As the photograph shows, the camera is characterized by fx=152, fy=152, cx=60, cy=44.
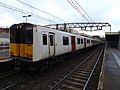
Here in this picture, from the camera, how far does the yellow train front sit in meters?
9.75

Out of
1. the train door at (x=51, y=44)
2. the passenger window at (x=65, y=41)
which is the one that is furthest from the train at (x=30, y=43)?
the passenger window at (x=65, y=41)

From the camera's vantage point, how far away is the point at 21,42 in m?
10.3

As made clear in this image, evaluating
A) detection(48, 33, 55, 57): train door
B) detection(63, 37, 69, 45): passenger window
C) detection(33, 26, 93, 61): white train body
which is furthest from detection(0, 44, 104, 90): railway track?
detection(63, 37, 69, 45): passenger window

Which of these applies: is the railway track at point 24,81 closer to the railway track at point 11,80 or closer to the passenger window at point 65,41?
the railway track at point 11,80

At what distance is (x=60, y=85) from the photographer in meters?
8.54

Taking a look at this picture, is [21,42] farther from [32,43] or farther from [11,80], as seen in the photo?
[11,80]

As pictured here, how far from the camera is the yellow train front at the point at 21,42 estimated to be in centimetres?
975

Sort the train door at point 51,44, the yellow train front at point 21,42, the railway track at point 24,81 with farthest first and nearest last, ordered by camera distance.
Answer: the train door at point 51,44 → the yellow train front at point 21,42 → the railway track at point 24,81

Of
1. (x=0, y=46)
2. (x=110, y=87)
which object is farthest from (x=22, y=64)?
(x=0, y=46)

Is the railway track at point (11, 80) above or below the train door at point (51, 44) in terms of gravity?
below

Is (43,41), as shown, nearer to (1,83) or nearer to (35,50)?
(35,50)

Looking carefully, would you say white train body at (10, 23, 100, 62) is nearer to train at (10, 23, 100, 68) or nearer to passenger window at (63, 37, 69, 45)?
train at (10, 23, 100, 68)

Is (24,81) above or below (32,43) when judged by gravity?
below

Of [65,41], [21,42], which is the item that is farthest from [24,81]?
[65,41]
